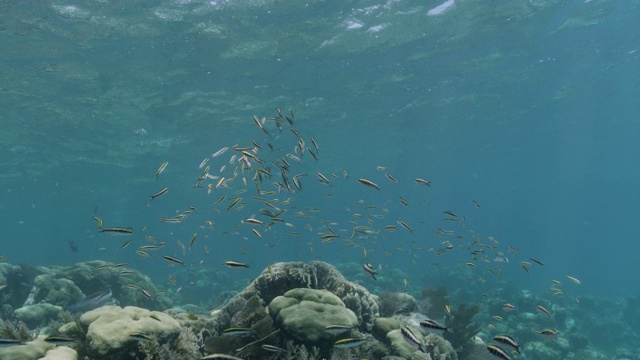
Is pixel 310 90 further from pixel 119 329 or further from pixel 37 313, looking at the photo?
pixel 119 329

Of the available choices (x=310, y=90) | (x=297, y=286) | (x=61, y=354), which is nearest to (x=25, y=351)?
(x=61, y=354)

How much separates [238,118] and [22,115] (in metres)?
14.4

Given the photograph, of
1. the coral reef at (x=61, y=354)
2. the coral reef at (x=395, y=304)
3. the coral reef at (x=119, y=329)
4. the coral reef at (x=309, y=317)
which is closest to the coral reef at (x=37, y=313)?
the coral reef at (x=119, y=329)

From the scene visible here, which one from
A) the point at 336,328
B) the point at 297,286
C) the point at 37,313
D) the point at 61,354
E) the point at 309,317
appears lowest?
the point at 37,313

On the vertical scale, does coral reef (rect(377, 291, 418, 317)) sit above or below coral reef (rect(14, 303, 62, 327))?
below

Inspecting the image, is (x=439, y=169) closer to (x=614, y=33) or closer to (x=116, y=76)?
(x=614, y=33)

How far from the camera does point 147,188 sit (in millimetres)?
51625

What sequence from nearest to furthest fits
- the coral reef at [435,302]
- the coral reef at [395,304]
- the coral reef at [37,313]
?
the coral reef at [395,304], the coral reef at [37,313], the coral reef at [435,302]

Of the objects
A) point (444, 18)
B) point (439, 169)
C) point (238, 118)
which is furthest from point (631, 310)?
point (439, 169)

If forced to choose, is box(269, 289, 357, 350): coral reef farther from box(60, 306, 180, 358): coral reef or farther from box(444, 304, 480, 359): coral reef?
box(444, 304, 480, 359): coral reef

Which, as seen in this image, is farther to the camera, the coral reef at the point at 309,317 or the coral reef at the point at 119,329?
the coral reef at the point at 309,317

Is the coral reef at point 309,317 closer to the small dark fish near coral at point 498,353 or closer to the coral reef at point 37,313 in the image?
the small dark fish near coral at point 498,353

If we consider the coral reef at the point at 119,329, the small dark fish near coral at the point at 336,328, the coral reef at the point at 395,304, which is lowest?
the coral reef at the point at 395,304

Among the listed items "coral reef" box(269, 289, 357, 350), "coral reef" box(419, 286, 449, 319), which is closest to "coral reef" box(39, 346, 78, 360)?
"coral reef" box(269, 289, 357, 350)
